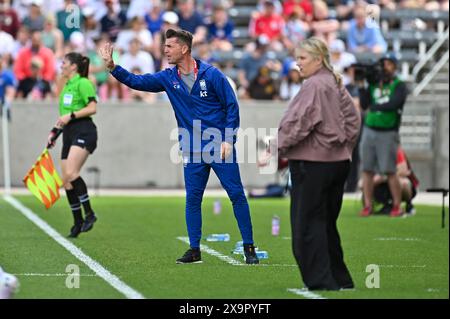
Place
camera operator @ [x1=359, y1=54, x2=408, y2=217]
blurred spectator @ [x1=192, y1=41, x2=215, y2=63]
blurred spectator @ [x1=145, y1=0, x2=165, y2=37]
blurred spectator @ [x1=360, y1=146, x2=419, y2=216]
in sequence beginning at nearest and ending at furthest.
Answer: camera operator @ [x1=359, y1=54, x2=408, y2=217] < blurred spectator @ [x1=360, y1=146, x2=419, y2=216] < blurred spectator @ [x1=192, y1=41, x2=215, y2=63] < blurred spectator @ [x1=145, y1=0, x2=165, y2=37]

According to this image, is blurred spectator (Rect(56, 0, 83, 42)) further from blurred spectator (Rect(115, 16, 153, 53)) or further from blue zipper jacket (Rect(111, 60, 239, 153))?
blue zipper jacket (Rect(111, 60, 239, 153))

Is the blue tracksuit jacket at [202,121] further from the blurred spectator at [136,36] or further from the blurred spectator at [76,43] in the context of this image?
the blurred spectator at [136,36]

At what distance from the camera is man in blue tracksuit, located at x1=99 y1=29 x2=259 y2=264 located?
11.8 metres

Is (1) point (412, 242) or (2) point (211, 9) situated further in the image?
(2) point (211, 9)

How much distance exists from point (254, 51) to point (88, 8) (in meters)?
3.67

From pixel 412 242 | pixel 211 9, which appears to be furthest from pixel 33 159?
pixel 412 242

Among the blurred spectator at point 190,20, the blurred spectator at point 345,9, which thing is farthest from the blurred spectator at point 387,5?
the blurred spectator at point 190,20

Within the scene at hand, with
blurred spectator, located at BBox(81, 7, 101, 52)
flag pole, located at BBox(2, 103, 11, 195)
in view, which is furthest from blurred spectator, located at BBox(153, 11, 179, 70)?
flag pole, located at BBox(2, 103, 11, 195)

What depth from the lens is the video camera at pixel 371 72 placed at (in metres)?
18.2

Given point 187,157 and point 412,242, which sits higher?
point 187,157

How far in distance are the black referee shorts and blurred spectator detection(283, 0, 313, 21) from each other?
13961 mm
